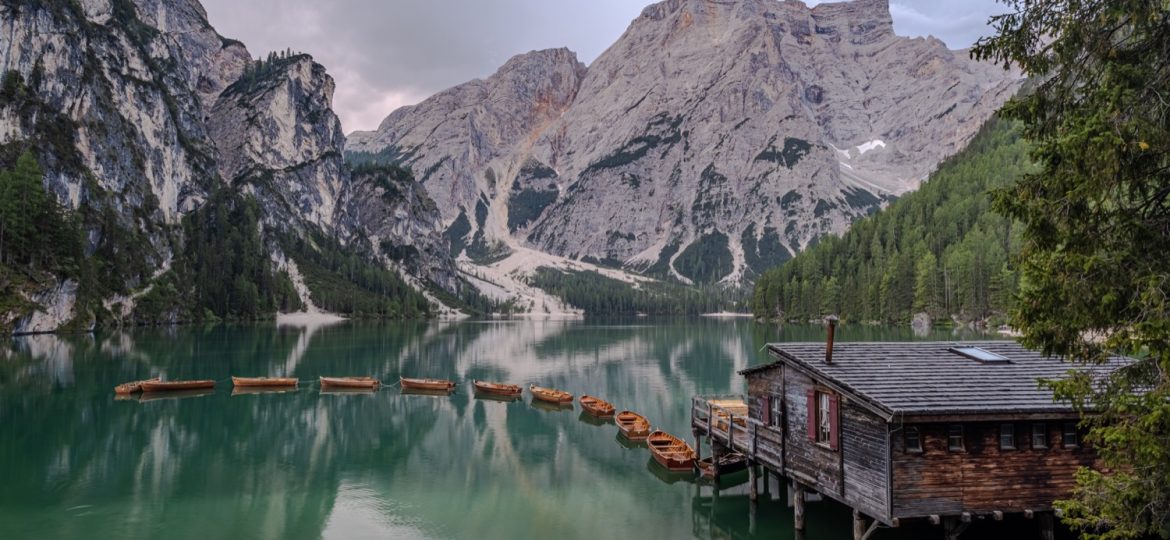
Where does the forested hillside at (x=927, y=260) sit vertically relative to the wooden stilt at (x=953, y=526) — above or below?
above

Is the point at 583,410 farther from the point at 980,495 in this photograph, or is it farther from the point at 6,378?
the point at 6,378

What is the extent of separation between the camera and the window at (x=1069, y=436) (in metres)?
22.2

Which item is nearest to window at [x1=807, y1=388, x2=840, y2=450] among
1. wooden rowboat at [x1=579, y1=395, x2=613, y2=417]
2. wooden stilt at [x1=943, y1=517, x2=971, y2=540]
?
wooden stilt at [x1=943, y1=517, x2=971, y2=540]

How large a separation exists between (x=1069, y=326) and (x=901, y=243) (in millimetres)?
175101

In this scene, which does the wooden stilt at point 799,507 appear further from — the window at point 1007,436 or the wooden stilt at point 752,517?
the window at point 1007,436

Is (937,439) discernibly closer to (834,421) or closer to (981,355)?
(834,421)

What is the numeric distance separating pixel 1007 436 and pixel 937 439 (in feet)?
8.03

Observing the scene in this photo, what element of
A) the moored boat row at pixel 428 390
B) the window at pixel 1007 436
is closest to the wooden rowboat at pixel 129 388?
the moored boat row at pixel 428 390

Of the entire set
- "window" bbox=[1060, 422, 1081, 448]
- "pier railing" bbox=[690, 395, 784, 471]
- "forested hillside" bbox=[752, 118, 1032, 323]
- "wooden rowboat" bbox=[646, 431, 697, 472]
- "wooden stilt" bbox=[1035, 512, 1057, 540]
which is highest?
"forested hillside" bbox=[752, 118, 1032, 323]

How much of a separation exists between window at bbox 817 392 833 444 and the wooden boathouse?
1.4 inches

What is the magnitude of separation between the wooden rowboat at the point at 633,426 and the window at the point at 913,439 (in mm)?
25134

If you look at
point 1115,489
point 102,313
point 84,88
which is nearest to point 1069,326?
point 1115,489

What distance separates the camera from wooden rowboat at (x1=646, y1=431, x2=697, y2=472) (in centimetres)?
3653

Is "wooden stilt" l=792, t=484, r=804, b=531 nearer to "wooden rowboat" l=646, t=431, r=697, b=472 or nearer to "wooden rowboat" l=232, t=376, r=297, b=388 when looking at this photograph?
"wooden rowboat" l=646, t=431, r=697, b=472
